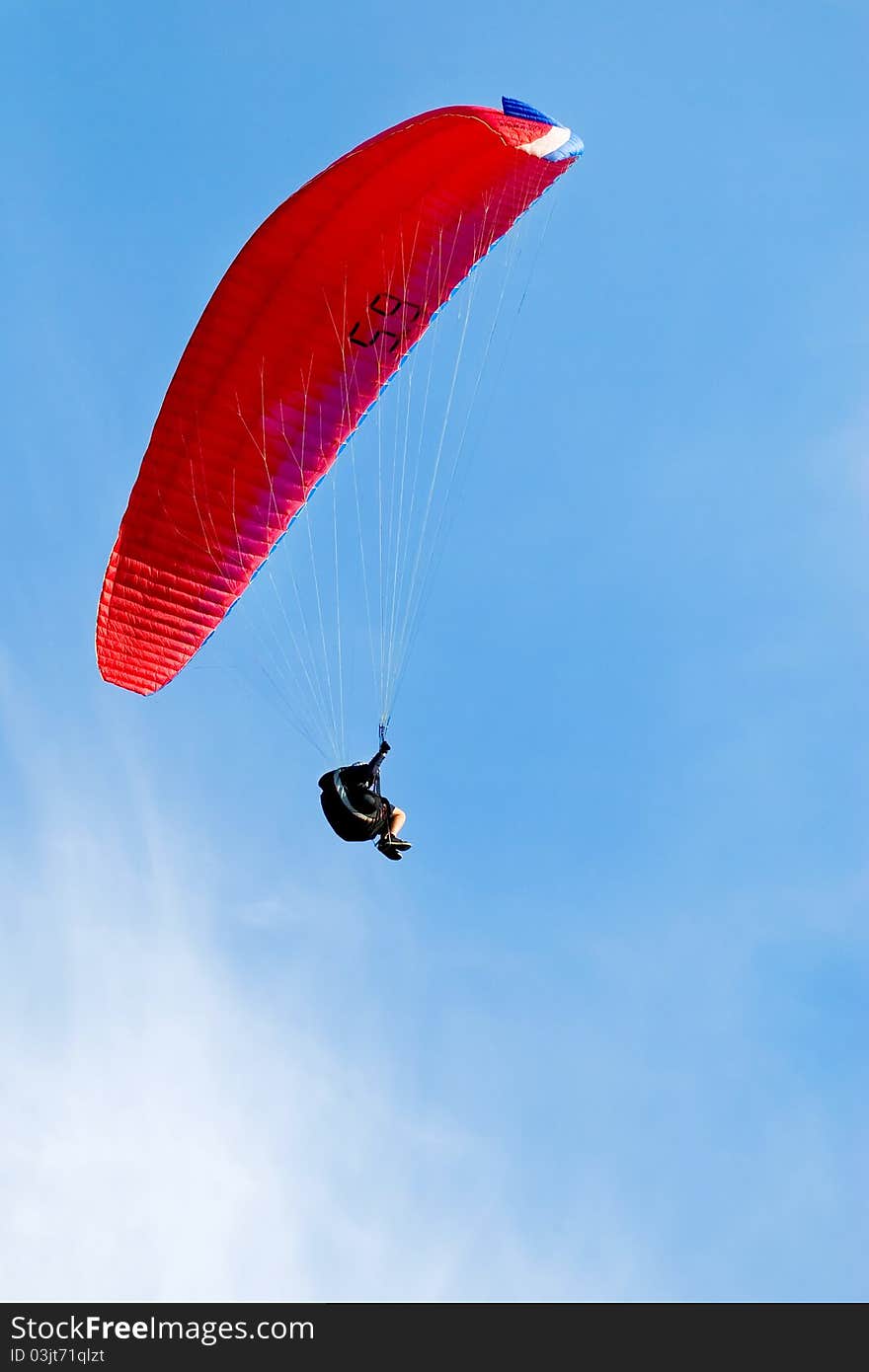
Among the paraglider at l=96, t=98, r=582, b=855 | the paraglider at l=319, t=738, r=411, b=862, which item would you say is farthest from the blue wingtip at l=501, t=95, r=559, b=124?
the paraglider at l=319, t=738, r=411, b=862

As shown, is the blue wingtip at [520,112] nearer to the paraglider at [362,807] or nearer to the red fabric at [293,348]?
the red fabric at [293,348]

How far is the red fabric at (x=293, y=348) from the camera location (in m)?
15.5

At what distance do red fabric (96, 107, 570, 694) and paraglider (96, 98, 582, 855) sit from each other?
18 millimetres

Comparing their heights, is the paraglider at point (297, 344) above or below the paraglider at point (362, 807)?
above

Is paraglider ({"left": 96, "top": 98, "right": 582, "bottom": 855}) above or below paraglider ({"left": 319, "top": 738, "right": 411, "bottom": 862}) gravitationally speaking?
above

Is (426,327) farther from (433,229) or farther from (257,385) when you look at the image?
(257,385)

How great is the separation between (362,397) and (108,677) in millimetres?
5150

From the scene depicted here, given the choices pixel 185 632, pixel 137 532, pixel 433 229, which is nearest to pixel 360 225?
pixel 433 229

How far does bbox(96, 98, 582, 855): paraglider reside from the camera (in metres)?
15.4

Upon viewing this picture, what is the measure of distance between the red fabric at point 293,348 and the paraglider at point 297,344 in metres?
0.02

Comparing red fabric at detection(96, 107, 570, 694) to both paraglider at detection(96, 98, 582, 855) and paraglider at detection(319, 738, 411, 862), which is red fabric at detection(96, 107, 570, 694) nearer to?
paraglider at detection(96, 98, 582, 855)

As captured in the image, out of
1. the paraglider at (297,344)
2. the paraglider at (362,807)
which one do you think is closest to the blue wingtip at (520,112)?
the paraglider at (297,344)

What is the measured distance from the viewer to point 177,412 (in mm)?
16359

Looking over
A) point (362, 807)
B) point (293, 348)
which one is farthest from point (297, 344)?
point (362, 807)
